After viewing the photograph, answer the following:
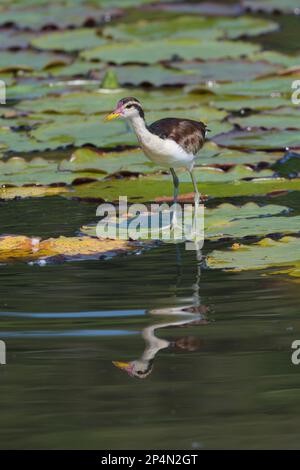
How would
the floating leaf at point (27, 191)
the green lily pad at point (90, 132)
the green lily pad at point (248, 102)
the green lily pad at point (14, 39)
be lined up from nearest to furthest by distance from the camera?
the floating leaf at point (27, 191)
the green lily pad at point (90, 132)
the green lily pad at point (248, 102)
the green lily pad at point (14, 39)

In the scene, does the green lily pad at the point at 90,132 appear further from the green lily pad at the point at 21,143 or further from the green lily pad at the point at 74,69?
the green lily pad at the point at 74,69

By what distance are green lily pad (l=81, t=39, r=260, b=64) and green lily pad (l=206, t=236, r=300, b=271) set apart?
22.6 feet

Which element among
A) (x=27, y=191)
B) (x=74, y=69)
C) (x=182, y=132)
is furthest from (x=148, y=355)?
(x=74, y=69)

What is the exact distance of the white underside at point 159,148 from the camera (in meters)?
8.39

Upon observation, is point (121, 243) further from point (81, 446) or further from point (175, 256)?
point (81, 446)

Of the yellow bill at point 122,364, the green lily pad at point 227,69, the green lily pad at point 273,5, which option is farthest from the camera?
the green lily pad at point 273,5

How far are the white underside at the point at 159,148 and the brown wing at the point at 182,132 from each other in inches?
1.7

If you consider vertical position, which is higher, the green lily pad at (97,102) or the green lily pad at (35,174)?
the green lily pad at (97,102)

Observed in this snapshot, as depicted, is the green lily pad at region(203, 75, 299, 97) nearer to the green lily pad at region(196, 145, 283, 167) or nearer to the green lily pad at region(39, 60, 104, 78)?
the green lily pad at region(39, 60, 104, 78)

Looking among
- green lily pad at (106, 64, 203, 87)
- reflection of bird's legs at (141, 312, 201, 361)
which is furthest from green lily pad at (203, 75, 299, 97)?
reflection of bird's legs at (141, 312, 201, 361)

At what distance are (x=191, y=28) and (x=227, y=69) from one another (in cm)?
259

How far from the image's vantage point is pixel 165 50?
1433 centimetres

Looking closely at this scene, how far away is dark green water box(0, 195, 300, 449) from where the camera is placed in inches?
A: 181

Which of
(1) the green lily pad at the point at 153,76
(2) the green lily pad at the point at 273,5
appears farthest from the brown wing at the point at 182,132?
(2) the green lily pad at the point at 273,5
